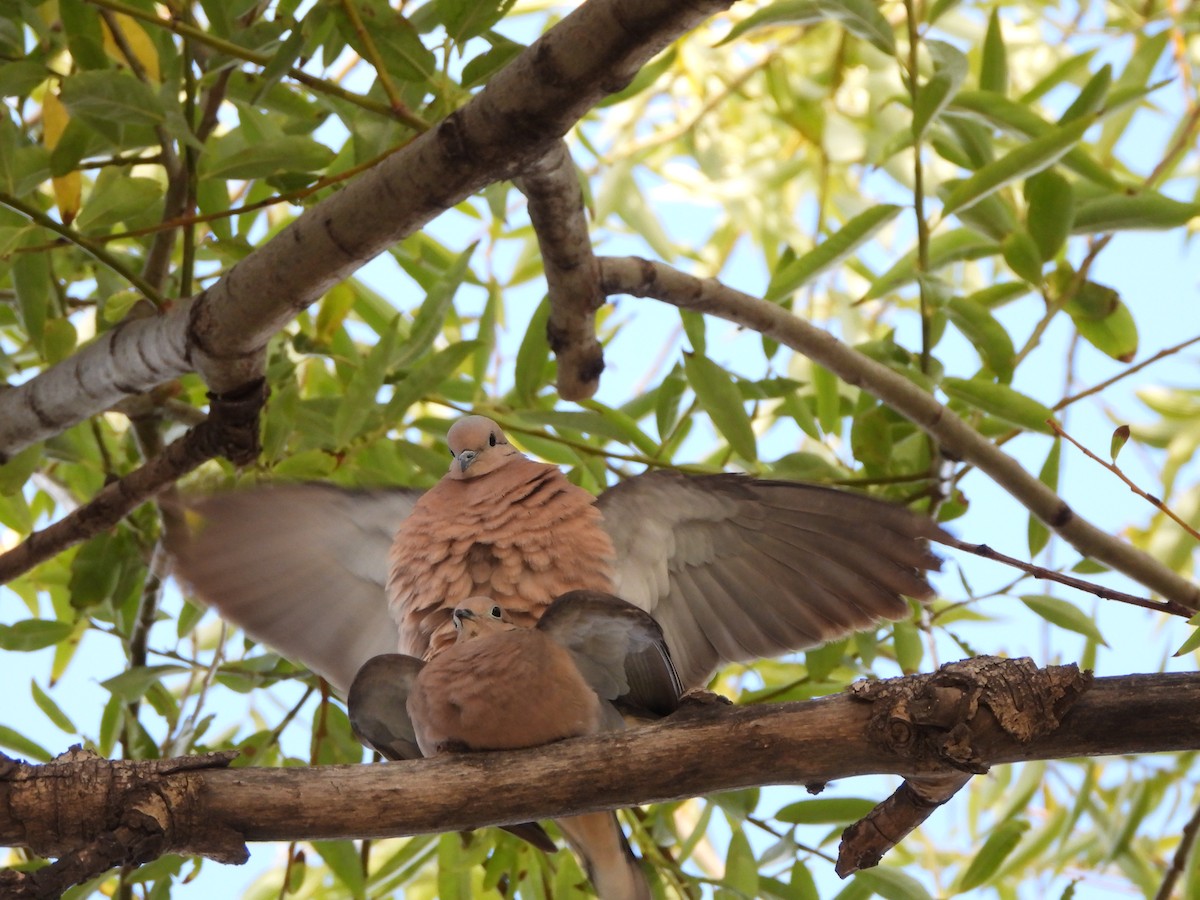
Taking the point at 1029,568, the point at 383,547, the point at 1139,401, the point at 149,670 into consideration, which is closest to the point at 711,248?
the point at 1139,401

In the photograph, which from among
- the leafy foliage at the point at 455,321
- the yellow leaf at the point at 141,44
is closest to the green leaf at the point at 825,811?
the leafy foliage at the point at 455,321

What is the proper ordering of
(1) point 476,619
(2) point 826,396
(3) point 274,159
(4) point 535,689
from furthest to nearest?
1. (2) point 826,396
2. (3) point 274,159
3. (1) point 476,619
4. (4) point 535,689

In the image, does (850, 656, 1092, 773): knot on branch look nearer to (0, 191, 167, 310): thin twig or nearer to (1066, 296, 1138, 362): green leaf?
(1066, 296, 1138, 362): green leaf

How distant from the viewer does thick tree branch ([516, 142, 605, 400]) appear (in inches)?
62.4

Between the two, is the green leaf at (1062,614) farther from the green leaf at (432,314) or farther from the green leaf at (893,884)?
the green leaf at (432,314)

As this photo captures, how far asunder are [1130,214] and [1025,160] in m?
0.24

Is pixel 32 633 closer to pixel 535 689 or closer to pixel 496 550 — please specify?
pixel 496 550

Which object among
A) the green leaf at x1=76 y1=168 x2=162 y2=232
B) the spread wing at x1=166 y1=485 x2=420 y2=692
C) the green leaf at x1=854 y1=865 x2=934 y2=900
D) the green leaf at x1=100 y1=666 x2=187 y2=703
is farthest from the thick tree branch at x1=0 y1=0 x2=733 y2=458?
the green leaf at x1=854 y1=865 x2=934 y2=900

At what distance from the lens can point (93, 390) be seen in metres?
1.71

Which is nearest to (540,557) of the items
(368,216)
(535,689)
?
(535,689)

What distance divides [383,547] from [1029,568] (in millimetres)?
1073

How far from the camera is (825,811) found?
6.43ft

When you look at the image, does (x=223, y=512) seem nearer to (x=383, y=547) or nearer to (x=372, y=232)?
(x=383, y=547)

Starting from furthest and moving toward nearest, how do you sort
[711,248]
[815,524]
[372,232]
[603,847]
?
[711,248] → [815,524] → [603,847] → [372,232]
